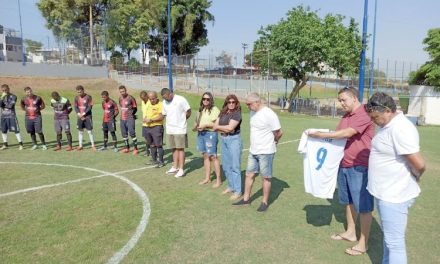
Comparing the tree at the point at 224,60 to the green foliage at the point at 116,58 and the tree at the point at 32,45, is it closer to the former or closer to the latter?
the green foliage at the point at 116,58

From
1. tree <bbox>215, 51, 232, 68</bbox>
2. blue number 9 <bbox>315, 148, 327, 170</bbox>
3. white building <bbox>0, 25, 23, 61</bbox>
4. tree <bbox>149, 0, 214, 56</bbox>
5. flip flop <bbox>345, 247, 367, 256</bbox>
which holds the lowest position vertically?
flip flop <bbox>345, 247, 367, 256</bbox>

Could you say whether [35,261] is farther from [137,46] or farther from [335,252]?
[137,46]

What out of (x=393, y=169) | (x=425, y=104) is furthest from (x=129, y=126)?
(x=425, y=104)

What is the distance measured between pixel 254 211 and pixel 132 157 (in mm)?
4878

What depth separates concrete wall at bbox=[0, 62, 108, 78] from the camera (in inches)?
1251

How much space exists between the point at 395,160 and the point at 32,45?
3916 cm

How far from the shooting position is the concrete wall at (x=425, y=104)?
992 inches

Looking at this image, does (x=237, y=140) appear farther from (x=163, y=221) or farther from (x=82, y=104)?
(x=82, y=104)

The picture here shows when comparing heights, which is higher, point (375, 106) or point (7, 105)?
point (375, 106)

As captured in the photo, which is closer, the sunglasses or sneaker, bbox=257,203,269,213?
the sunglasses

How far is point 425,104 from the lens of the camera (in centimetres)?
2558

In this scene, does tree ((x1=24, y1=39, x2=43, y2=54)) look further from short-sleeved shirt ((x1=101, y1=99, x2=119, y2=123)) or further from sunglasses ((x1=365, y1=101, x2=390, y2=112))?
sunglasses ((x1=365, y1=101, x2=390, y2=112))

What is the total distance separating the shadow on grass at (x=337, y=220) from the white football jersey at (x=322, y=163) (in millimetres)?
842

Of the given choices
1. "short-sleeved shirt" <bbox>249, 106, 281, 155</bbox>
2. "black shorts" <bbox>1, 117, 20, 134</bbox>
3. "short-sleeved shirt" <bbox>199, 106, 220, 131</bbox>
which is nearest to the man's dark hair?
→ "short-sleeved shirt" <bbox>249, 106, 281, 155</bbox>
